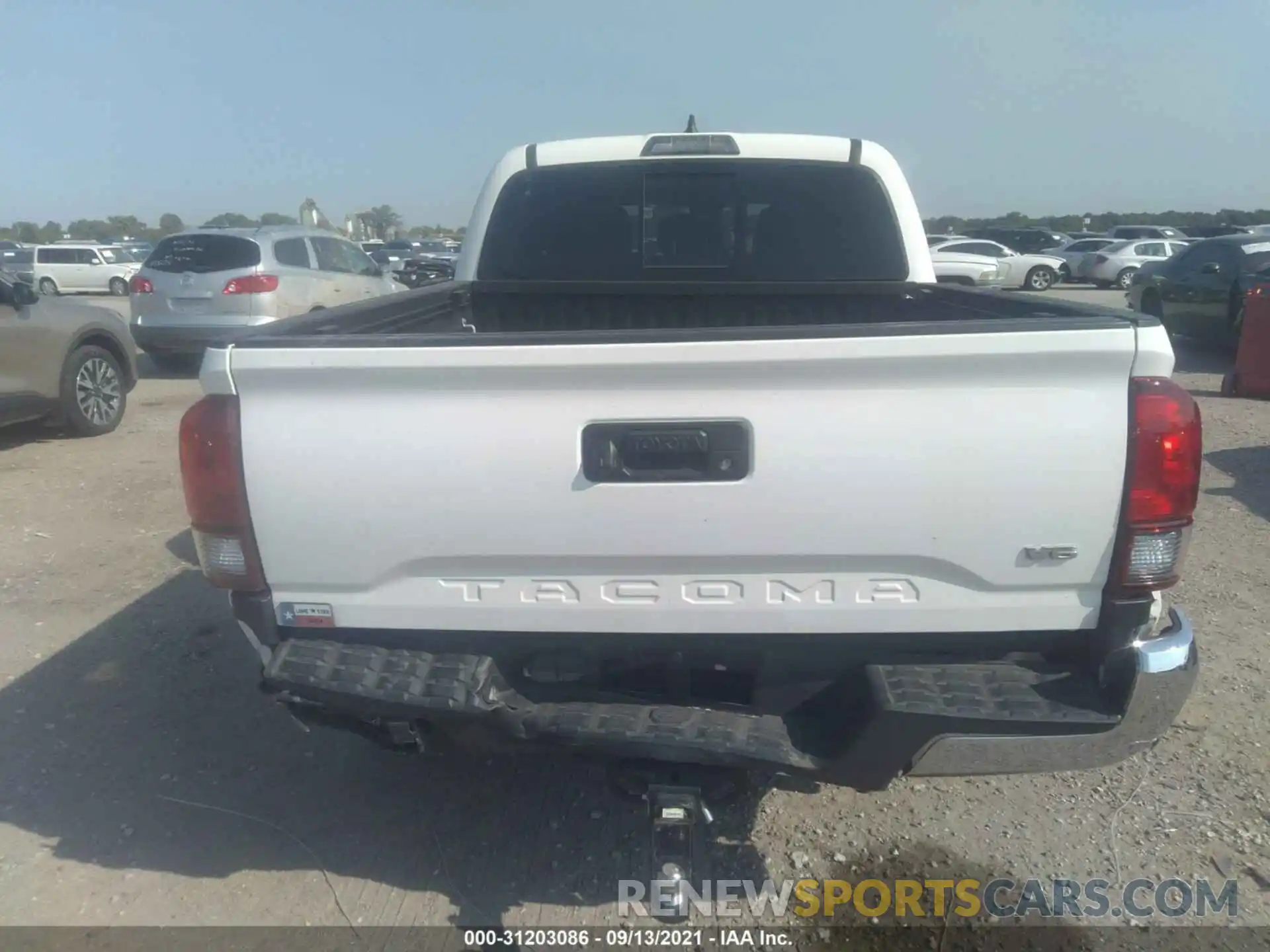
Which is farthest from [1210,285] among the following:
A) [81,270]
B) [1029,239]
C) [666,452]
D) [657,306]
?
[81,270]

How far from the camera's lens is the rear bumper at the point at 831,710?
2305 mm

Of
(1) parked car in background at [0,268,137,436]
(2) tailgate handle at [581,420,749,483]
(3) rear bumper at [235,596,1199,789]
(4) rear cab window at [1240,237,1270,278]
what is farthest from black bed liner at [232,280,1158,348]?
(4) rear cab window at [1240,237,1270,278]

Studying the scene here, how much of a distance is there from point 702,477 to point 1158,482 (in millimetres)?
1038

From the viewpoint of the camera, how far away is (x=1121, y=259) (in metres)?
28.6

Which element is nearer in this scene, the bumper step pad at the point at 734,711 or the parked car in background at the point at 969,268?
the bumper step pad at the point at 734,711

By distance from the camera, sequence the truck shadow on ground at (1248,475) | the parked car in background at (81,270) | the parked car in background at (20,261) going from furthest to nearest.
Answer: the parked car in background at (81,270)
the parked car in background at (20,261)
the truck shadow on ground at (1248,475)

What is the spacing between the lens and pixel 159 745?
3.88 meters

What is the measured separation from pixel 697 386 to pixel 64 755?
305 centimetres

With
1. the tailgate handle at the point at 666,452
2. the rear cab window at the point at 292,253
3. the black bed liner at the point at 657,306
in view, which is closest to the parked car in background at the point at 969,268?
the rear cab window at the point at 292,253

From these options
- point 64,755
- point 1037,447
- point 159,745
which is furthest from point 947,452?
point 64,755

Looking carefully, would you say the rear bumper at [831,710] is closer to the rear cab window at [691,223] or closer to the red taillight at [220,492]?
the red taillight at [220,492]

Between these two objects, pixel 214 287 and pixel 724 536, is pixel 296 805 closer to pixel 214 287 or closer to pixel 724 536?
pixel 724 536

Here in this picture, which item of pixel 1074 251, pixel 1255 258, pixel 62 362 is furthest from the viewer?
pixel 1074 251

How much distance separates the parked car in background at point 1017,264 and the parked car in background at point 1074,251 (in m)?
0.71
